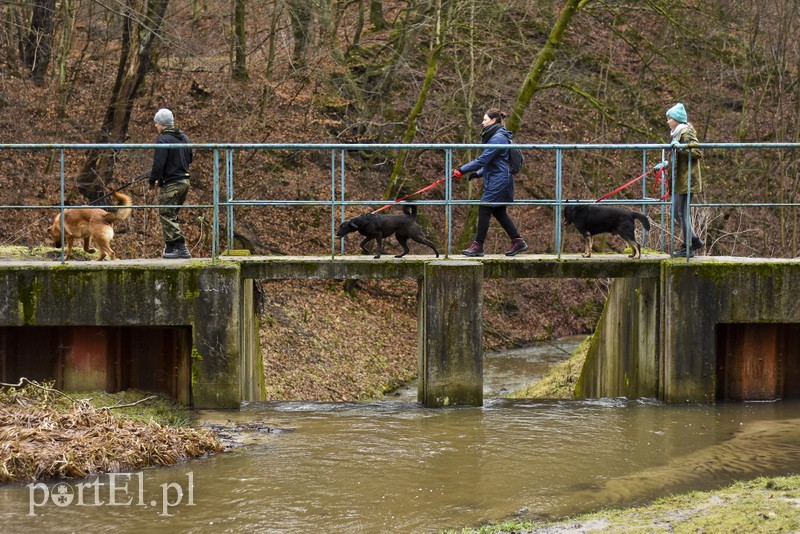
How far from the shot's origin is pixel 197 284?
1182 cm

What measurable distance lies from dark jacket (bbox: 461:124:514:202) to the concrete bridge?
0.87m

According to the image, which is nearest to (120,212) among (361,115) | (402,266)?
(402,266)

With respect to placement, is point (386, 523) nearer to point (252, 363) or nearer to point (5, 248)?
point (252, 363)

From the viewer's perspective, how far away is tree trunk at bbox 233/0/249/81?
23.5 metres

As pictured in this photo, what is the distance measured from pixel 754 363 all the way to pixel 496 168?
4.27 meters

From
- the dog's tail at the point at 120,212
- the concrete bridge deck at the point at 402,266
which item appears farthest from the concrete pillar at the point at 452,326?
the dog's tail at the point at 120,212

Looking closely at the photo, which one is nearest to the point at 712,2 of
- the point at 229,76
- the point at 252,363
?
→ the point at 229,76

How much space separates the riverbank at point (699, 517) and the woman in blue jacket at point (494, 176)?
530 cm

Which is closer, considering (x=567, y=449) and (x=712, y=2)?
(x=567, y=449)

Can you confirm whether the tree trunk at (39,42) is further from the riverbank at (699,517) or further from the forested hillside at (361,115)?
the riverbank at (699,517)

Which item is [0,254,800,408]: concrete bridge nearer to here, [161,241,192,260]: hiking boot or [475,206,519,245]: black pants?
[161,241,192,260]: hiking boot

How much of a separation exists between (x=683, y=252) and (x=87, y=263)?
25.4 ft

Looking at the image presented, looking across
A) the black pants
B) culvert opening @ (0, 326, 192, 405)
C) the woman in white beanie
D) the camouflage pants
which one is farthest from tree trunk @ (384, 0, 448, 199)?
culvert opening @ (0, 326, 192, 405)

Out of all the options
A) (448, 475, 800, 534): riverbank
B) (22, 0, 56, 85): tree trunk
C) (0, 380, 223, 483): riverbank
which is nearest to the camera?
(448, 475, 800, 534): riverbank
